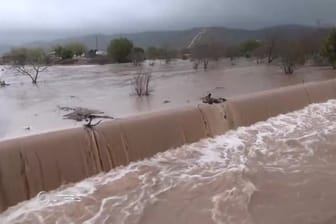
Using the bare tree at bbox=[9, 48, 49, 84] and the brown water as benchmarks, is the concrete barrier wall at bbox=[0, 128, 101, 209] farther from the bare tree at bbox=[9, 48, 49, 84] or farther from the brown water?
the bare tree at bbox=[9, 48, 49, 84]

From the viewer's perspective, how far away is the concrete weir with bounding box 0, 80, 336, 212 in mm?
5734

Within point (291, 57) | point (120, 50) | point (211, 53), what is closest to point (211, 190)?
point (291, 57)

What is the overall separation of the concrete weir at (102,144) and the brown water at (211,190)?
181 millimetres

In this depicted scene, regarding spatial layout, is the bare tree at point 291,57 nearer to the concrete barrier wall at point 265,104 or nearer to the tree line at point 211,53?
the tree line at point 211,53

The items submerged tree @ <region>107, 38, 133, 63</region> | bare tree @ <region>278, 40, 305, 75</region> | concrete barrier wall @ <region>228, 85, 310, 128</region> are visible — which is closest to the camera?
concrete barrier wall @ <region>228, 85, 310, 128</region>

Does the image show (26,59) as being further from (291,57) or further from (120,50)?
(291,57)

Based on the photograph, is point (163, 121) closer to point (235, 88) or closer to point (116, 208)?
point (116, 208)

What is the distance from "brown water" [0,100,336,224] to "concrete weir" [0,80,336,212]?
18cm

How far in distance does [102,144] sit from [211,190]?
1.85 m

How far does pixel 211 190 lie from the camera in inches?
239

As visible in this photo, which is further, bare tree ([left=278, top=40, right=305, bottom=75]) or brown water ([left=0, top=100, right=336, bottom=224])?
bare tree ([left=278, top=40, right=305, bottom=75])

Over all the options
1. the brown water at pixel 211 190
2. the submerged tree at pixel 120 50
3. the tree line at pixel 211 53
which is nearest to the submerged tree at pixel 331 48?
the tree line at pixel 211 53

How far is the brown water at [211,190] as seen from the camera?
526 centimetres

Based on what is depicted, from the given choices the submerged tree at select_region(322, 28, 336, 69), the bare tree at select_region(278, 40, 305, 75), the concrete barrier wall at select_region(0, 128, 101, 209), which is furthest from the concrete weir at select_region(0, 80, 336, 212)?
the submerged tree at select_region(322, 28, 336, 69)
